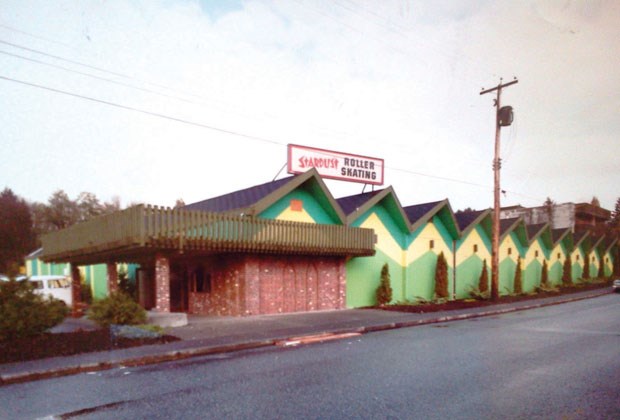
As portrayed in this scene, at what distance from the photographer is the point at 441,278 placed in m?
27.5

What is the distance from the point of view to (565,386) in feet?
23.7

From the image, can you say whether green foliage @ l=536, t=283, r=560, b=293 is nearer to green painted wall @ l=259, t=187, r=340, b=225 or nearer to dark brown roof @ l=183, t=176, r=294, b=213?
green painted wall @ l=259, t=187, r=340, b=225

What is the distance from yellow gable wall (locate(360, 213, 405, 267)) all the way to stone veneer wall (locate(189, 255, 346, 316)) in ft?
10.4

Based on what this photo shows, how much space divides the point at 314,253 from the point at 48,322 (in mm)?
10867

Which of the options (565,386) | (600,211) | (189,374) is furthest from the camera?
(600,211)

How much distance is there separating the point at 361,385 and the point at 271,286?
12426 mm

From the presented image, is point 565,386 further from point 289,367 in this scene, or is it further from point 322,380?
point 289,367

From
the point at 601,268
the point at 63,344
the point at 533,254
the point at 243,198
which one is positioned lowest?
the point at 601,268

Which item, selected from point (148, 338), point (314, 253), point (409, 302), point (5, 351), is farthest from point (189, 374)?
point (409, 302)

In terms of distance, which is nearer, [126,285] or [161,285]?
[161,285]

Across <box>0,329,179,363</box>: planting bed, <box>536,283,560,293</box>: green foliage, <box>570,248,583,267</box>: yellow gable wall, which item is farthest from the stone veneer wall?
<box>570,248,583,267</box>: yellow gable wall

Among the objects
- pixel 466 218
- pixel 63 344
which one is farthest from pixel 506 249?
pixel 63 344

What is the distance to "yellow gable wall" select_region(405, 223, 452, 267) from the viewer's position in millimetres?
26641

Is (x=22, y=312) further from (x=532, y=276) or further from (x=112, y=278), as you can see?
(x=532, y=276)
